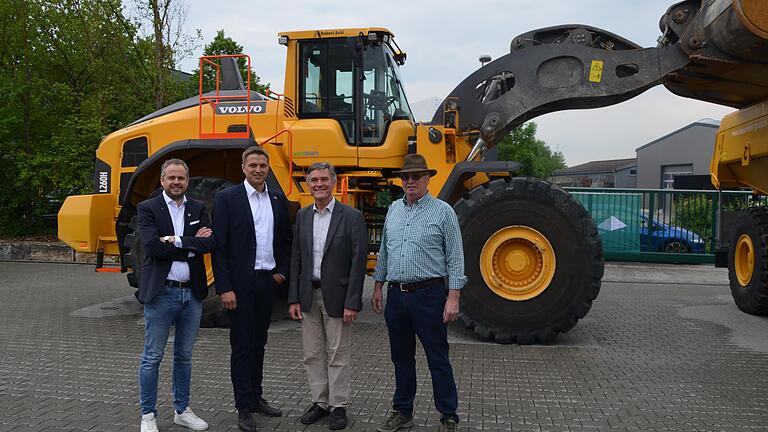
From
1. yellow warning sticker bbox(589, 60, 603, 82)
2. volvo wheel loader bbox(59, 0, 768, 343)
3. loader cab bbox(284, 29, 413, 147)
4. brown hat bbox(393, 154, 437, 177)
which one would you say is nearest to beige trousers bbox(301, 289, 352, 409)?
brown hat bbox(393, 154, 437, 177)

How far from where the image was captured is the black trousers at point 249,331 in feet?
13.7

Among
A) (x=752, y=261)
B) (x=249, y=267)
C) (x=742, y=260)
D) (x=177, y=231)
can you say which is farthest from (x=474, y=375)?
(x=742, y=260)

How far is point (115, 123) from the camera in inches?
593

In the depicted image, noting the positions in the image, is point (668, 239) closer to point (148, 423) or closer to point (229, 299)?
point (229, 299)

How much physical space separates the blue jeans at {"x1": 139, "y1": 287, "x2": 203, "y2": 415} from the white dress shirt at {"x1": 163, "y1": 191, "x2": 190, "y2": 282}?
0.29 feet

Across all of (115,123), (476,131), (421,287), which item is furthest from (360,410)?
(115,123)

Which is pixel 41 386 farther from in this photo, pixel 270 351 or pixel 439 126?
pixel 439 126

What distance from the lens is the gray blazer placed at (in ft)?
13.5

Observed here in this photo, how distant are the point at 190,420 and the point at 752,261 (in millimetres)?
7853

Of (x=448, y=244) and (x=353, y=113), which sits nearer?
(x=448, y=244)

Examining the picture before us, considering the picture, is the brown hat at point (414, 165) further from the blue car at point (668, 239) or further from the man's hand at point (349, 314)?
the blue car at point (668, 239)

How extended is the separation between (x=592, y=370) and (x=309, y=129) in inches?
157

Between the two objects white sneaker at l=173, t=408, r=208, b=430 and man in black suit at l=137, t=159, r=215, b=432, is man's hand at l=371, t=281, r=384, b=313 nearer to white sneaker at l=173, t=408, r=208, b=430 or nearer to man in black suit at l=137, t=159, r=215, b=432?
man in black suit at l=137, t=159, r=215, b=432

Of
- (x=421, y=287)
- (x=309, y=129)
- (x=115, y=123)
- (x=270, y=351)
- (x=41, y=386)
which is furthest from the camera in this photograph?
(x=115, y=123)
